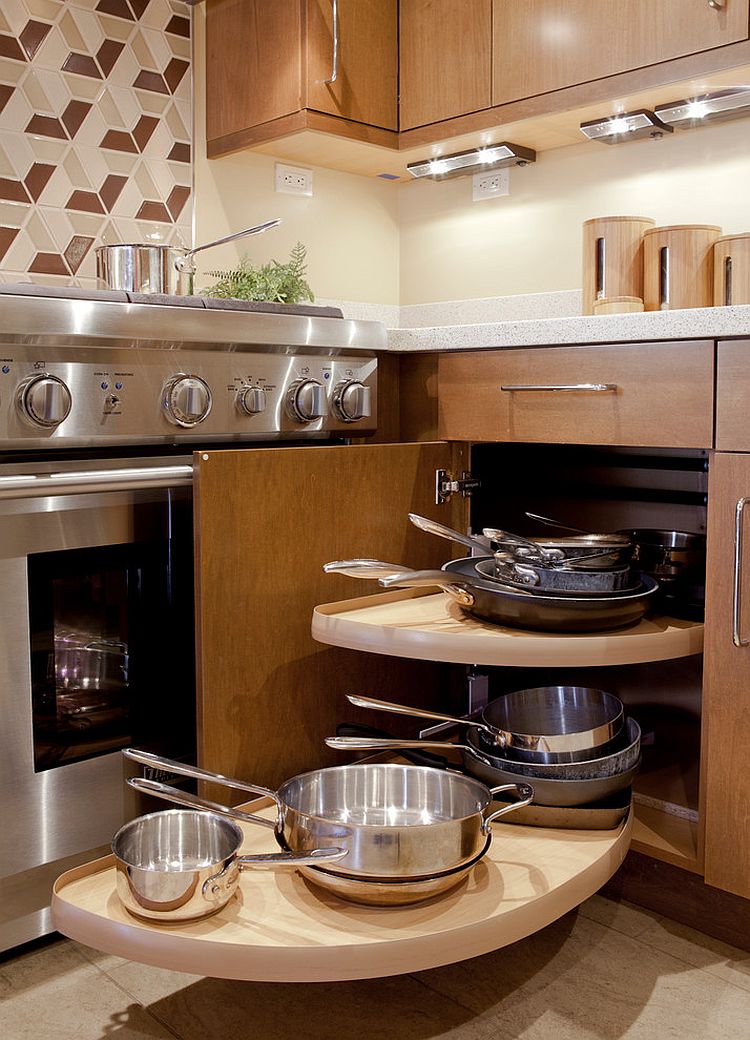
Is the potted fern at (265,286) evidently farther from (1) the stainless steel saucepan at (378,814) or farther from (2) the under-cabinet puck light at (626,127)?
(1) the stainless steel saucepan at (378,814)

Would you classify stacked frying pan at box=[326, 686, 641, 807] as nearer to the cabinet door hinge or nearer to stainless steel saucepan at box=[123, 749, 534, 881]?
stainless steel saucepan at box=[123, 749, 534, 881]

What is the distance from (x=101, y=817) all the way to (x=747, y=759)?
2.95ft

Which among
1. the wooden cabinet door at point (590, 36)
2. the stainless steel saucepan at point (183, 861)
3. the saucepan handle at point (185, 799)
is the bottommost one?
the stainless steel saucepan at point (183, 861)

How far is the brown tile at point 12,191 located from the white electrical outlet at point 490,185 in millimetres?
1044

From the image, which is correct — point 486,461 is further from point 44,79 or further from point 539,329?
point 44,79

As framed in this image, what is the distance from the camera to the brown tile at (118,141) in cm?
202

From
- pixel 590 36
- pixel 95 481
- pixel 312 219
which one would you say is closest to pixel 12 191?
pixel 312 219

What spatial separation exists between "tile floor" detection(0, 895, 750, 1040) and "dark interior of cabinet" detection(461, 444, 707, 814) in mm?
273

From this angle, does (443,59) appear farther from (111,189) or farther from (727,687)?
(727,687)

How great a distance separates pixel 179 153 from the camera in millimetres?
2160

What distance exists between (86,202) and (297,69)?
52cm

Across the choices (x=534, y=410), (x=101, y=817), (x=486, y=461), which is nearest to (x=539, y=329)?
(x=534, y=410)

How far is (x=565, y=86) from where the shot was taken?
1.88 metres

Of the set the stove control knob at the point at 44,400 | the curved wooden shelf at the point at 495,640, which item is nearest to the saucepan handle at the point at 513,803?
the curved wooden shelf at the point at 495,640
